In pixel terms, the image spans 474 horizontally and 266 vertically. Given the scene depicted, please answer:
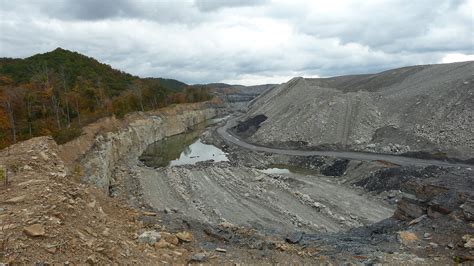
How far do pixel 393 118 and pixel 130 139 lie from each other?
3673 centimetres

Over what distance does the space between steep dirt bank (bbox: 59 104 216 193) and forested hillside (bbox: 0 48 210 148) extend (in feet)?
5.47

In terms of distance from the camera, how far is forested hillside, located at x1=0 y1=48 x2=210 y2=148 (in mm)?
34525

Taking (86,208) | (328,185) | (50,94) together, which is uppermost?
(50,94)

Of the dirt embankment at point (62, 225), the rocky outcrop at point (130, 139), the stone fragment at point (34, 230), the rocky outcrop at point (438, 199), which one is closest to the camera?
the dirt embankment at point (62, 225)

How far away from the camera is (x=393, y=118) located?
4906 cm

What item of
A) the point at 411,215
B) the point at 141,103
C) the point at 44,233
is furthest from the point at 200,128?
the point at 44,233

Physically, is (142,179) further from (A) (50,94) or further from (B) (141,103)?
(B) (141,103)

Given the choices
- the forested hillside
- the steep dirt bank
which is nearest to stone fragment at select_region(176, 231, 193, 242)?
the steep dirt bank

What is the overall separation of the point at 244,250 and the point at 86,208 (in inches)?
195

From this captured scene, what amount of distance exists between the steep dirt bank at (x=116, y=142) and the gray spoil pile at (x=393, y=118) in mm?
18216

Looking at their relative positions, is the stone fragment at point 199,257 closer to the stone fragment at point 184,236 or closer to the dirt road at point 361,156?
the stone fragment at point 184,236

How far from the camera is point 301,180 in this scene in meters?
33.7

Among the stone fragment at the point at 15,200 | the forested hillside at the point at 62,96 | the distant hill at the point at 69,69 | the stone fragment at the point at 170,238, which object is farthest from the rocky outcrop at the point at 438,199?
the distant hill at the point at 69,69

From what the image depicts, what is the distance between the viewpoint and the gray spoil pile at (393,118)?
4000 centimetres
